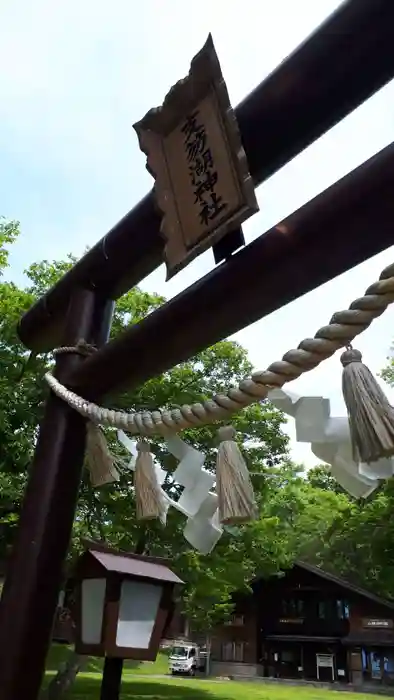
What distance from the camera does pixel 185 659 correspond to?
1806cm

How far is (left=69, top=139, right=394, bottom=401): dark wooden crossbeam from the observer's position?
117 centimetres

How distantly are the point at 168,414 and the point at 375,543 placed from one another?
30.9 ft

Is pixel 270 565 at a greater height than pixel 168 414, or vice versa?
pixel 270 565

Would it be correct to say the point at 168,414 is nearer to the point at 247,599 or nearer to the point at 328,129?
the point at 328,129

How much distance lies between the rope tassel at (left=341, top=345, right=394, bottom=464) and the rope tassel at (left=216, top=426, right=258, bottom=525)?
360 millimetres

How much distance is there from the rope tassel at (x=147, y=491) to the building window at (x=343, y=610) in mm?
18652

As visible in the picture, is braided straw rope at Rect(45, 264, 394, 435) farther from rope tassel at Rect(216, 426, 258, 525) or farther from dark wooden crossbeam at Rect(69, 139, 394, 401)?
dark wooden crossbeam at Rect(69, 139, 394, 401)

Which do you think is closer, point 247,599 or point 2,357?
point 2,357

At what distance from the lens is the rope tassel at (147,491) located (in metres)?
1.64

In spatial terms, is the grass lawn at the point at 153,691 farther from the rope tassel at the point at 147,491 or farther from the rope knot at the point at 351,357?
the rope knot at the point at 351,357

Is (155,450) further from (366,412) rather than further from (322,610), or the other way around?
(322,610)

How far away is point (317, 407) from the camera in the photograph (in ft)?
3.92

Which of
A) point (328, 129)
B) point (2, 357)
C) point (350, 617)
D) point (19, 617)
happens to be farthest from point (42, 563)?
point (350, 617)

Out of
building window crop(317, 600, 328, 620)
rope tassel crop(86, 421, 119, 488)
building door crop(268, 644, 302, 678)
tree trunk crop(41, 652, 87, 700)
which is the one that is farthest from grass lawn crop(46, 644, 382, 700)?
rope tassel crop(86, 421, 119, 488)
